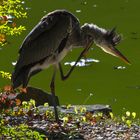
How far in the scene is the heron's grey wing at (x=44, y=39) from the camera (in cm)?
762

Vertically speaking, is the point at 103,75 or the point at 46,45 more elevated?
the point at 103,75

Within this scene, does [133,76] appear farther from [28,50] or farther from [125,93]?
[28,50]

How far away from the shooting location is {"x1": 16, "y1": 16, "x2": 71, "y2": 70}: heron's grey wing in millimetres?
7625

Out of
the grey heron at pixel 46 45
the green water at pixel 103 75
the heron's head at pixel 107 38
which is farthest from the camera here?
the green water at pixel 103 75

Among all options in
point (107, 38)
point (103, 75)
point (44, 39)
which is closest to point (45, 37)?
point (44, 39)

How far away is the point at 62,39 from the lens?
781 cm

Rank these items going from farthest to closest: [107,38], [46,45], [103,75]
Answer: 1. [103,75]
2. [107,38]
3. [46,45]

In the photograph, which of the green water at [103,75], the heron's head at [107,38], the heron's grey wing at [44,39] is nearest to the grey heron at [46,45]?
the heron's grey wing at [44,39]

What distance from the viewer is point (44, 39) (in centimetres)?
777

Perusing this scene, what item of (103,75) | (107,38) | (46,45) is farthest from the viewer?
(103,75)

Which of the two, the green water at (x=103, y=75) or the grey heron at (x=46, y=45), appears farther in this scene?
the green water at (x=103, y=75)

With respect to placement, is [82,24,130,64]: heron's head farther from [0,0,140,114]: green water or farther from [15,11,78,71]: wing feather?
[0,0,140,114]: green water

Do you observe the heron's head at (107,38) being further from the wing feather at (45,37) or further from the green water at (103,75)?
the green water at (103,75)

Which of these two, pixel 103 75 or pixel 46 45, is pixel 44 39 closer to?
pixel 46 45
